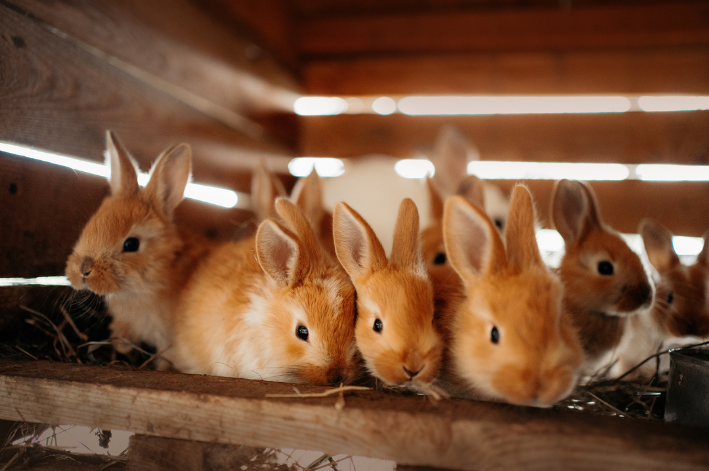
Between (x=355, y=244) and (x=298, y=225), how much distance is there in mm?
271

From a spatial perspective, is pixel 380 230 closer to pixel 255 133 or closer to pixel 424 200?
pixel 424 200

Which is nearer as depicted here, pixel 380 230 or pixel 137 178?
pixel 137 178

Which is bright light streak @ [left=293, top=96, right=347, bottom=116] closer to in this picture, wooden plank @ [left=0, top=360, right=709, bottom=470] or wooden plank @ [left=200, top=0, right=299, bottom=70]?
wooden plank @ [left=200, top=0, right=299, bottom=70]

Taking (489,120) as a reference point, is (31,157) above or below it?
below

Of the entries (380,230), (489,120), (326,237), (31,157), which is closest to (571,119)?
(489,120)

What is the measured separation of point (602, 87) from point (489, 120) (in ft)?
2.58

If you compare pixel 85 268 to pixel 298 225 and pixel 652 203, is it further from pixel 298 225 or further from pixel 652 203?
pixel 652 203

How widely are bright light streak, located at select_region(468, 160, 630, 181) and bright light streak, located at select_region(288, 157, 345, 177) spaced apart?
1010 millimetres

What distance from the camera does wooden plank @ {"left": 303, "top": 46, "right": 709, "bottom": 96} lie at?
125 inches

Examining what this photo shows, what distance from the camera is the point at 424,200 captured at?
3049mm

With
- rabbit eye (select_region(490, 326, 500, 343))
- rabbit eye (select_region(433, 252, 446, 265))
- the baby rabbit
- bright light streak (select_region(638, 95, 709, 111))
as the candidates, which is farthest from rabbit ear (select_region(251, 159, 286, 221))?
bright light streak (select_region(638, 95, 709, 111))

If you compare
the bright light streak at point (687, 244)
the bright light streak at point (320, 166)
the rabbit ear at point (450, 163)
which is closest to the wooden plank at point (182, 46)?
the bright light streak at point (320, 166)

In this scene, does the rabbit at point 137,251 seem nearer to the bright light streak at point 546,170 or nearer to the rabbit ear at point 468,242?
the rabbit ear at point 468,242

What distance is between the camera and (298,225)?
5.87 feet
